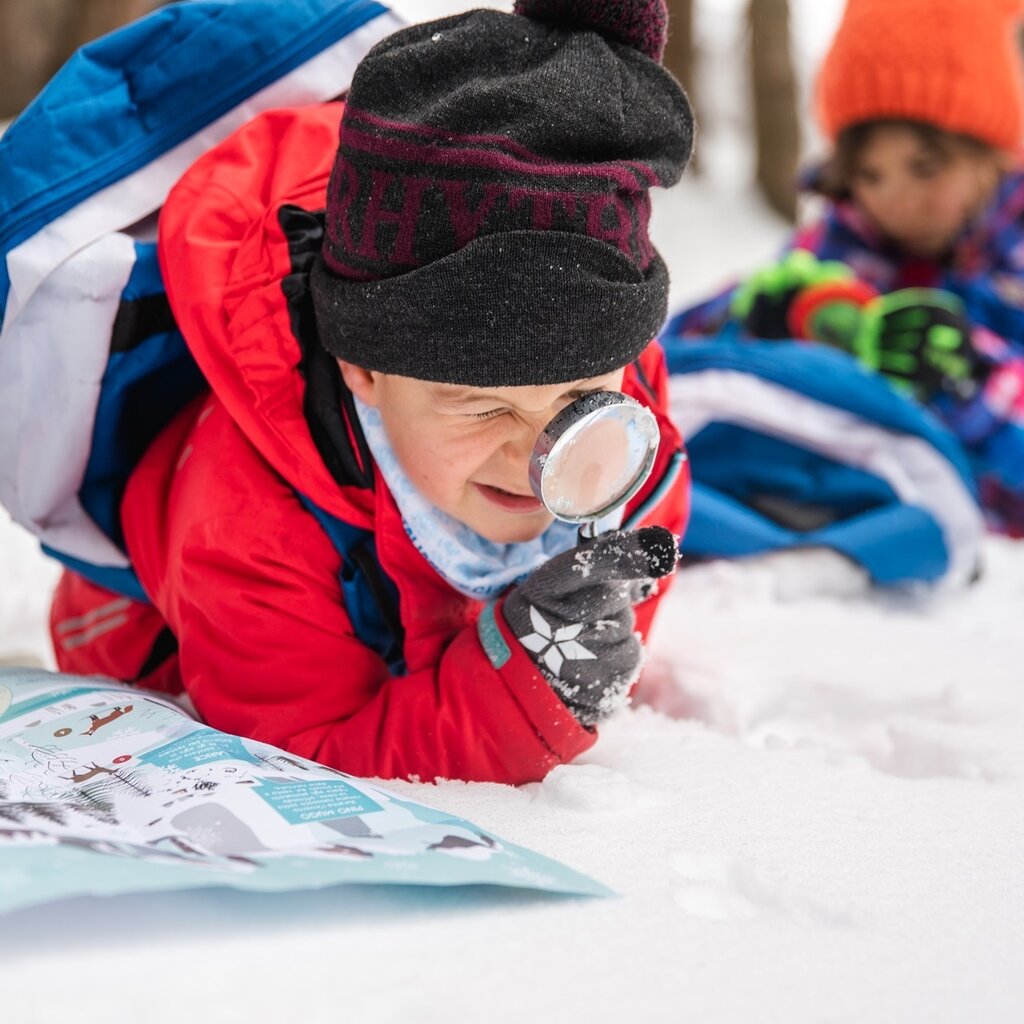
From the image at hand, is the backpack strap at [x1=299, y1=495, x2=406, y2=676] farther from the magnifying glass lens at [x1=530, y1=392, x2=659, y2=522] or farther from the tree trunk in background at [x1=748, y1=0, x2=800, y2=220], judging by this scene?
the tree trunk in background at [x1=748, y1=0, x2=800, y2=220]

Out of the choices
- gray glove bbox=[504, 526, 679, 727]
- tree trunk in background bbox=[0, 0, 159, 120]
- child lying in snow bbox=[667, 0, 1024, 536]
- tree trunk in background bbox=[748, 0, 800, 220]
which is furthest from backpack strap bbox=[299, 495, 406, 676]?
tree trunk in background bbox=[748, 0, 800, 220]

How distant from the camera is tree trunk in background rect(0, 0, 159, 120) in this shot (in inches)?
110

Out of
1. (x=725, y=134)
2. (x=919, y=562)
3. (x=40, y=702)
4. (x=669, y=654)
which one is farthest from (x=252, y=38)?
(x=725, y=134)

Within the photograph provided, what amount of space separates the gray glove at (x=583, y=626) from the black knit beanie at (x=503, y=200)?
17 cm

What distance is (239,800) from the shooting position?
2.89 feet

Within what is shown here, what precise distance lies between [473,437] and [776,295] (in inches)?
54.8

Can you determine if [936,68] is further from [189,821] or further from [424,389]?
[189,821]

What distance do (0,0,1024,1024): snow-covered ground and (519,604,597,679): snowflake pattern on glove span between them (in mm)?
99

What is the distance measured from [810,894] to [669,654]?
2.21 feet

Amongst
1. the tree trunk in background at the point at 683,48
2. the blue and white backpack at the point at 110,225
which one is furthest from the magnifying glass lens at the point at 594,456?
the tree trunk in background at the point at 683,48

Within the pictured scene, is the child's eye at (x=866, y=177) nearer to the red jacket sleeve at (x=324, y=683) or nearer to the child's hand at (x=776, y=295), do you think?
the child's hand at (x=776, y=295)

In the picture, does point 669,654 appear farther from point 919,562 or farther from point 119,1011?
point 119,1011

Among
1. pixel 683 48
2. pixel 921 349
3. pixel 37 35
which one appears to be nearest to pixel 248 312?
pixel 921 349

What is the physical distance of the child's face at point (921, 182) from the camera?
243 cm
